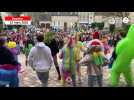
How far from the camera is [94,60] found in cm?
831

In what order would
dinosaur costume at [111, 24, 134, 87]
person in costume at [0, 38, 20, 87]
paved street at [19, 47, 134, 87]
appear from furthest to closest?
paved street at [19, 47, 134, 87], dinosaur costume at [111, 24, 134, 87], person in costume at [0, 38, 20, 87]

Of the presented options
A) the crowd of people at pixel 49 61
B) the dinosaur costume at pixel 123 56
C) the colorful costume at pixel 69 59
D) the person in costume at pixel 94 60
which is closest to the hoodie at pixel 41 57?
the crowd of people at pixel 49 61

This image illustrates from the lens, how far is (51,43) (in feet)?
34.4

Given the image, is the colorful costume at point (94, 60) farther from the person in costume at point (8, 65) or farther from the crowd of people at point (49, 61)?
the person in costume at point (8, 65)

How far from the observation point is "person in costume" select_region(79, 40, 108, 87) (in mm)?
8312

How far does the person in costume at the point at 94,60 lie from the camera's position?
8312 millimetres

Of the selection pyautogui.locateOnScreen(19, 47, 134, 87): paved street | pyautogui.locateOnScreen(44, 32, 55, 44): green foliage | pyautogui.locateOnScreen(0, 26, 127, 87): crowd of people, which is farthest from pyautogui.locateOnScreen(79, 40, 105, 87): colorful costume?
pyautogui.locateOnScreen(44, 32, 55, 44): green foliage

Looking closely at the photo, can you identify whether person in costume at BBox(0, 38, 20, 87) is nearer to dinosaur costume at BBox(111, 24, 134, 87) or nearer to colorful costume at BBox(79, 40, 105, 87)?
colorful costume at BBox(79, 40, 105, 87)

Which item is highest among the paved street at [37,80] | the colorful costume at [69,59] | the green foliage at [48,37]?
the green foliage at [48,37]

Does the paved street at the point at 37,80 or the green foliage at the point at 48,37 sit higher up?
the green foliage at the point at 48,37

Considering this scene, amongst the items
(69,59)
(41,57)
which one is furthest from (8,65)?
(69,59)

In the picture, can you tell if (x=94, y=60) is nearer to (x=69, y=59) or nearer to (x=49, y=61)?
(x=49, y=61)
